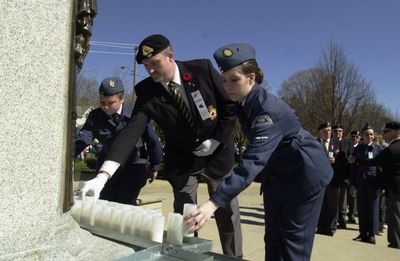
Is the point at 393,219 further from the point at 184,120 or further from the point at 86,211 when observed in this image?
the point at 86,211

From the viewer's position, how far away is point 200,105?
3.39m

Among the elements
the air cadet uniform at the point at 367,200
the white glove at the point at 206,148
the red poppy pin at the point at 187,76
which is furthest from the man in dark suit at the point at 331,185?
the red poppy pin at the point at 187,76

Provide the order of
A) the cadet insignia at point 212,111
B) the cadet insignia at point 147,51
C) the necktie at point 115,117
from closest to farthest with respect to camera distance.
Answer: the cadet insignia at point 147,51 → the cadet insignia at point 212,111 → the necktie at point 115,117

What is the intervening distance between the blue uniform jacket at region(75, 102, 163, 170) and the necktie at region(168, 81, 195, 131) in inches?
41.8

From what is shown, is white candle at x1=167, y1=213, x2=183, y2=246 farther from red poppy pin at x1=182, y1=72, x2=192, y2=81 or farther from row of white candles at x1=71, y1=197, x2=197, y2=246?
red poppy pin at x1=182, y1=72, x2=192, y2=81

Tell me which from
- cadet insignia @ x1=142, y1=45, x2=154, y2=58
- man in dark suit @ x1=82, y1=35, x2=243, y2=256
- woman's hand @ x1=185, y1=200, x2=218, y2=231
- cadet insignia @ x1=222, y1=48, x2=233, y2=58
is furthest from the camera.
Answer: man in dark suit @ x1=82, y1=35, x2=243, y2=256

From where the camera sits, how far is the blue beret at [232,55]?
258cm

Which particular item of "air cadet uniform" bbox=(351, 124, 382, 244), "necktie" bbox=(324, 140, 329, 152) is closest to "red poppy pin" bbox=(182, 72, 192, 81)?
"air cadet uniform" bbox=(351, 124, 382, 244)

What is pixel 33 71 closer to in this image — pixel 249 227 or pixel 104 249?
pixel 104 249

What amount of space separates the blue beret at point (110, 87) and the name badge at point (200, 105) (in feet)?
3.98

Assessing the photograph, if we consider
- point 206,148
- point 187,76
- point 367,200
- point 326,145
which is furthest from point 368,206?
point 187,76

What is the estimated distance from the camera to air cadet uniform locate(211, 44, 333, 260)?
249 centimetres

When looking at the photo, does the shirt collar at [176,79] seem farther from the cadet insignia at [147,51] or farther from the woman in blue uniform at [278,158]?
the woman in blue uniform at [278,158]

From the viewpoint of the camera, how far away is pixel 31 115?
2.09m
